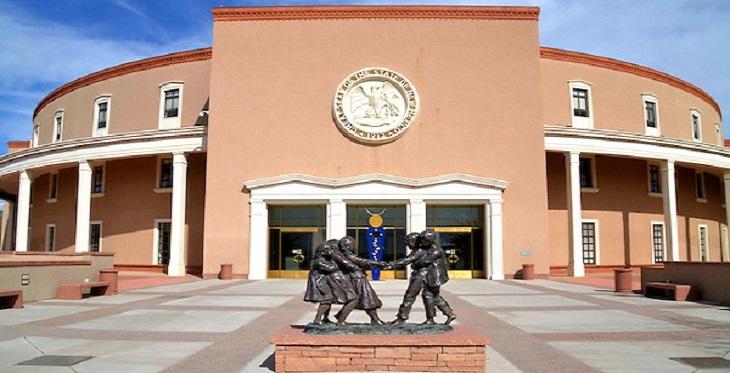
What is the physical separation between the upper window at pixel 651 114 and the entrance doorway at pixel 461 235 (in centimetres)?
1434

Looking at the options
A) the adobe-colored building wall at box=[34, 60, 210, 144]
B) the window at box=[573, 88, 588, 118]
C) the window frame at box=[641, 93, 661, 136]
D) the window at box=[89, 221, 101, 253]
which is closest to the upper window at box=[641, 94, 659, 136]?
the window frame at box=[641, 93, 661, 136]

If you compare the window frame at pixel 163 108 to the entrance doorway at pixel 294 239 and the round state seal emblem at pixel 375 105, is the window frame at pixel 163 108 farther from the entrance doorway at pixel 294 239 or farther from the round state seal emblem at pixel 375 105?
the round state seal emblem at pixel 375 105

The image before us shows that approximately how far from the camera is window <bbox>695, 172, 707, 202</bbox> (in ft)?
125

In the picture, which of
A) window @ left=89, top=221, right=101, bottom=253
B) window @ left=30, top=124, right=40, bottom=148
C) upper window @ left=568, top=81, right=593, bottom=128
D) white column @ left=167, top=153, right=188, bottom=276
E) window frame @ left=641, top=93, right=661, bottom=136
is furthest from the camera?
window @ left=30, top=124, right=40, bottom=148

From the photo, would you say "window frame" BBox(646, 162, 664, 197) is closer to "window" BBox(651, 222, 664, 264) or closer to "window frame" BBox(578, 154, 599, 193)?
"window" BBox(651, 222, 664, 264)

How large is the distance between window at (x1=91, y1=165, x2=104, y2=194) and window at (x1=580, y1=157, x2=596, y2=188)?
2833 centimetres

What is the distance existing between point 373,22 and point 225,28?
24.4 ft

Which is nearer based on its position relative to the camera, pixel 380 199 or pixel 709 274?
pixel 709 274

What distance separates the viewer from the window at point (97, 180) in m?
36.6

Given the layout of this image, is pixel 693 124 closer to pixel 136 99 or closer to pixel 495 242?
pixel 495 242

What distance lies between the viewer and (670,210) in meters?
31.6

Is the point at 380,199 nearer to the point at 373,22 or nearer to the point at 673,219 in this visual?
the point at 373,22

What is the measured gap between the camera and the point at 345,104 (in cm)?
2895

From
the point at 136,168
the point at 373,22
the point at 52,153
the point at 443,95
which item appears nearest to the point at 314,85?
the point at 373,22
